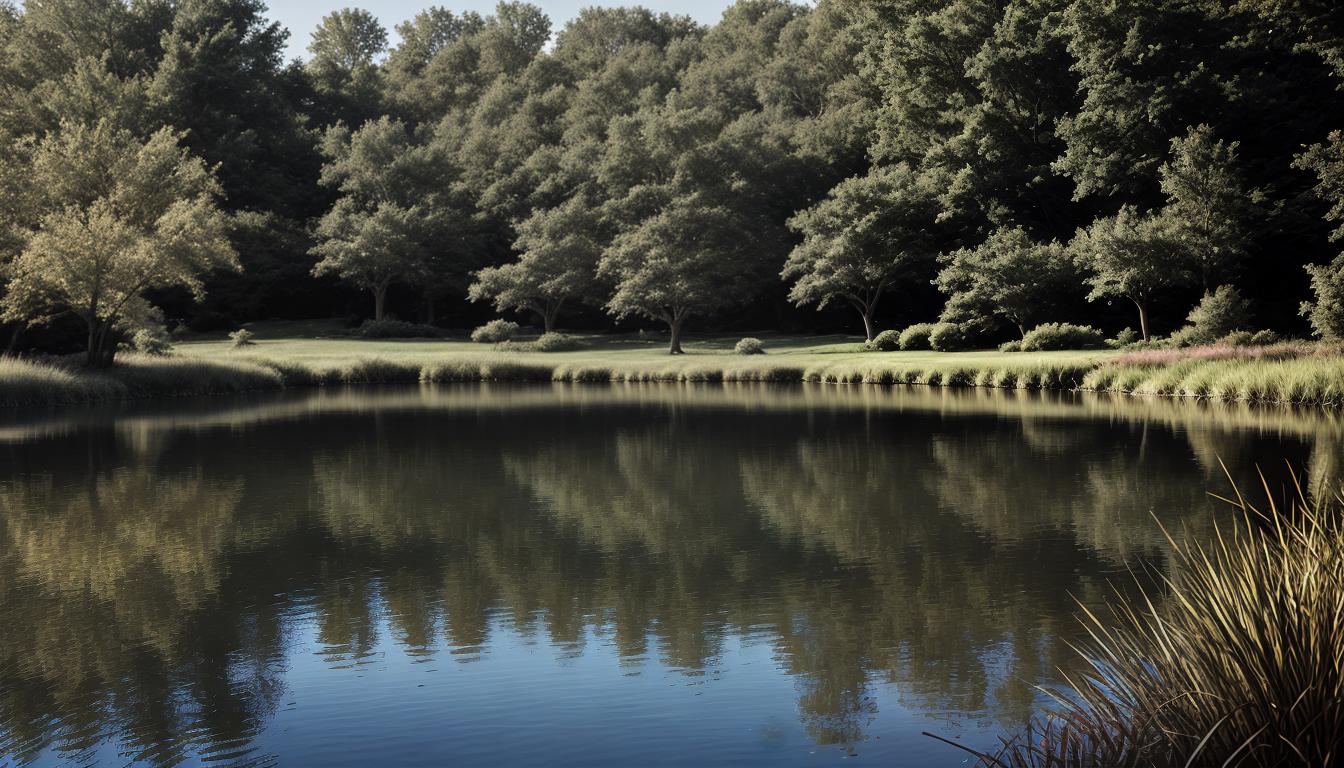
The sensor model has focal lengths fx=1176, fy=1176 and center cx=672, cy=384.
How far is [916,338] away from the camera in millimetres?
50344

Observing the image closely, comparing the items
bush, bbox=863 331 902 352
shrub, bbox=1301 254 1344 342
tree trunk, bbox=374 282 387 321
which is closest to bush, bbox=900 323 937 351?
bush, bbox=863 331 902 352

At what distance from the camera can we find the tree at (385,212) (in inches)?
2638

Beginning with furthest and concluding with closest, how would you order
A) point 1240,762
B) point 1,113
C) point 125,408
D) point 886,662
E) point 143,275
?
point 1,113 < point 143,275 < point 125,408 < point 886,662 < point 1240,762

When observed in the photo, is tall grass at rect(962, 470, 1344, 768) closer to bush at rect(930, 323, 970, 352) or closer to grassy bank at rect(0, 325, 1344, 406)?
grassy bank at rect(0, 325, 1344, 406)

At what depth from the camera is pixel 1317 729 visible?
4504 millimetres

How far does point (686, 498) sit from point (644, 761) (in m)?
9.57

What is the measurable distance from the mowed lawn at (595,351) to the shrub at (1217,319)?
2.77m

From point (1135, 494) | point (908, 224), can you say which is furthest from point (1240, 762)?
point (908, 224)

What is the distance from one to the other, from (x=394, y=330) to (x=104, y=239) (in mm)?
27714

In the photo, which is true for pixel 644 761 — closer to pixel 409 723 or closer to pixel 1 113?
pixel 409 723

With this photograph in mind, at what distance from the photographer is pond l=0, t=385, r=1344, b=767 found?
22.4 feet

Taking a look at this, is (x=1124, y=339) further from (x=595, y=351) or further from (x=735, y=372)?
(x=595, y=351)

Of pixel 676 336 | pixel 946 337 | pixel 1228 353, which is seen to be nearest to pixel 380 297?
pixel 676 336

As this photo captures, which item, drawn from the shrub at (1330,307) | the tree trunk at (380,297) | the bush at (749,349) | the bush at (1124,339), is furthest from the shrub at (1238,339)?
the tree trunk at (380,297)
